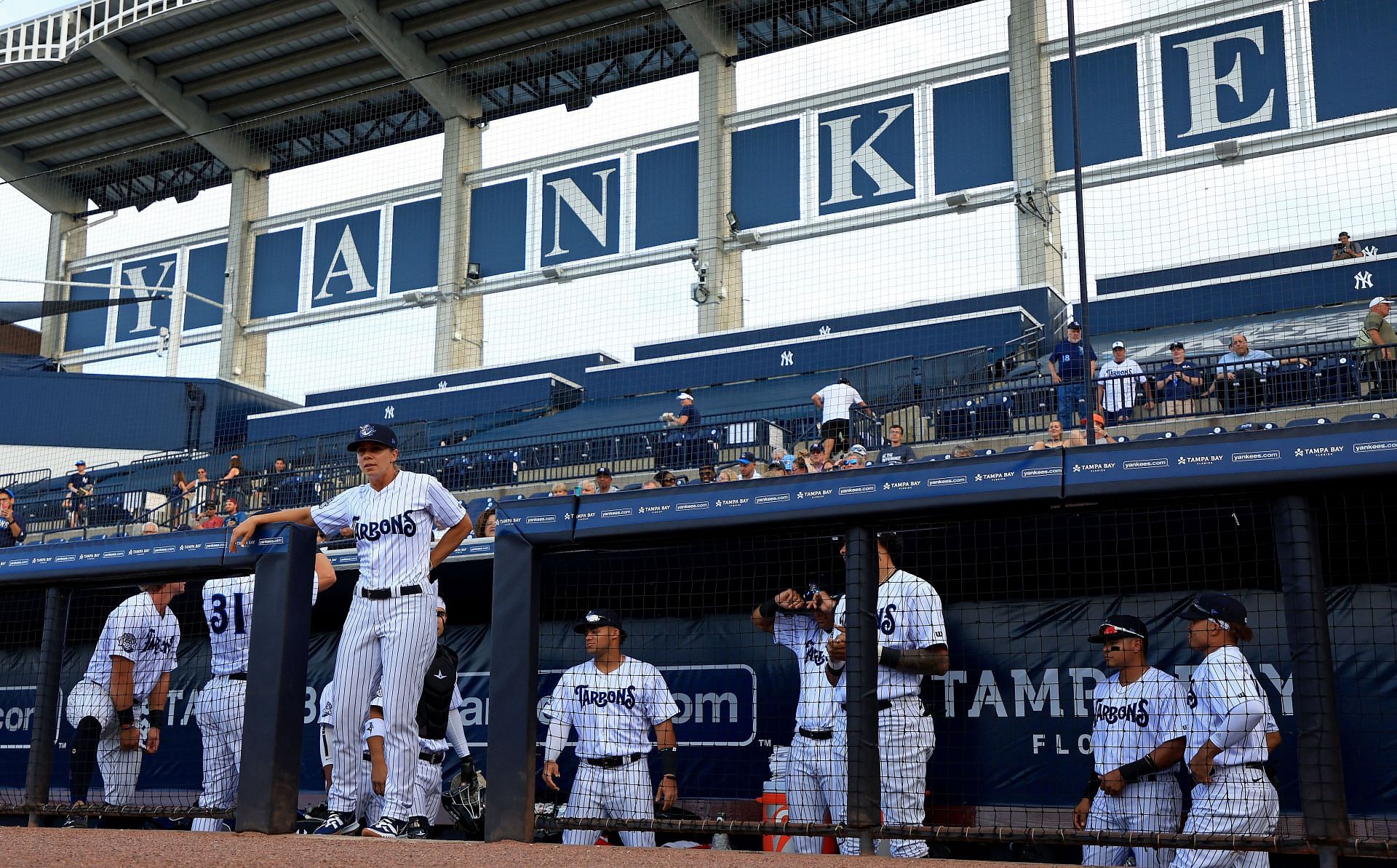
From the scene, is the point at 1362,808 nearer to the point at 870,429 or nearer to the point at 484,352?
the point at 870,429

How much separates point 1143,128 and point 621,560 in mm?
15987

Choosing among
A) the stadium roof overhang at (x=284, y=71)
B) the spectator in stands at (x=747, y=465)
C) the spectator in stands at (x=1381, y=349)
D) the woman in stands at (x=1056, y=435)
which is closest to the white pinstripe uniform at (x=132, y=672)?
the spectator in stands at (x=747, y=465)

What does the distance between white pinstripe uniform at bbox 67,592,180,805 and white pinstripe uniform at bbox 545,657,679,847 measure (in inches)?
80.3

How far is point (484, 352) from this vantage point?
25156 mm

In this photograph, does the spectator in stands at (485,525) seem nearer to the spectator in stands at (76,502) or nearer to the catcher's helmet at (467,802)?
the catcher's helmet at (467,802)

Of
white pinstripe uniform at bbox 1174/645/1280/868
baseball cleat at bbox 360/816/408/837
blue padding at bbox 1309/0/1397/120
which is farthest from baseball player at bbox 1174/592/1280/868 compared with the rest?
blue padding at bbox 1309/0/1397/120

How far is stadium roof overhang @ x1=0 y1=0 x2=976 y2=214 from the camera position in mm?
21875

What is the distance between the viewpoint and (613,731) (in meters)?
5.73

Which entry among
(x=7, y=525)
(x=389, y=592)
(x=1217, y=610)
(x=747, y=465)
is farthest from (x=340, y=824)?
(x=7, y=525)

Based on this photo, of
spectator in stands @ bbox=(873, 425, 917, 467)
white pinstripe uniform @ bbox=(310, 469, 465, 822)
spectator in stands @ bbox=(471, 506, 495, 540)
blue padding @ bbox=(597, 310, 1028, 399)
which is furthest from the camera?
blue padding @ bbox=(597, 310, 1028, 399)

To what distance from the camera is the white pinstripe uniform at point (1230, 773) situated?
4402 millimetres

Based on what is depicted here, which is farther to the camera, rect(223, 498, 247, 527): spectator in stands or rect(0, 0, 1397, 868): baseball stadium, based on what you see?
rect(223, 498, 247, 527): spectator in stands

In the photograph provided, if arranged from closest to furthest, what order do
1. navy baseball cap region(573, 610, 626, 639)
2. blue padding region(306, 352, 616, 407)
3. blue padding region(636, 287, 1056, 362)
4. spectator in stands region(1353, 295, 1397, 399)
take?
navy baseball cap region(573, 610, 626, 639)
spectator in stands region(1353, 295, 1397, 399)
blue padding region(636, 287, 1056, 362)
blue padding region(306, 352, 616, 407)

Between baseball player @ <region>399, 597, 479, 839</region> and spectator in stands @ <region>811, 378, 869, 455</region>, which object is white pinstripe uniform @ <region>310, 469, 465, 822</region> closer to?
baseball player @ <region>399, 597, 479, 839</region>
